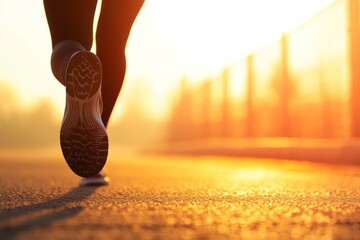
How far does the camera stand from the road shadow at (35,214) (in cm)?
109

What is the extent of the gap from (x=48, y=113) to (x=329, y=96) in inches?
2166

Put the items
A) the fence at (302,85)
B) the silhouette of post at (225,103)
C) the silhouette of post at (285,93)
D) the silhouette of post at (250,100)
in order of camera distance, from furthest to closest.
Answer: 1. the silhouette of post at (225,103)
2. the silhouette of post at (250,100)
3. the silhouette of post at (285,93)
4. the fence at (302,85)

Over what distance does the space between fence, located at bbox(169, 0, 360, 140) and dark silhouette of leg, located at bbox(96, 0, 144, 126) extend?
11.2ft

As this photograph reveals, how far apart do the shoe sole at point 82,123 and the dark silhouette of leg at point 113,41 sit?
1.59 feet

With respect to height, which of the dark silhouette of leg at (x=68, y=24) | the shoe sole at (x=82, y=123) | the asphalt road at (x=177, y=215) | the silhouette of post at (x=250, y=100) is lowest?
the asphalt road at (x=177, y=215)

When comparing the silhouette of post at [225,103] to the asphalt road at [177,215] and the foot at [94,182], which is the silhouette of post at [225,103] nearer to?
the foot at [94,182]

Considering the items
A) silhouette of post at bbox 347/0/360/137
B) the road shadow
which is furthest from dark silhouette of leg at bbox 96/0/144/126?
silhouette of post at bbox 347/0/360/137

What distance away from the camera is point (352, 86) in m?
5.36

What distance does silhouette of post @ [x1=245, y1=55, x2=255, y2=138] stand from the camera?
402 inches

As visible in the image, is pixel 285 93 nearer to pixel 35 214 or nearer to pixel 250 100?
pixel 250 100

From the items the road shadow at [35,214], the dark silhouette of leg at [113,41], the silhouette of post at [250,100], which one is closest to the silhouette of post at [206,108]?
the silhouette of post at [250,100]

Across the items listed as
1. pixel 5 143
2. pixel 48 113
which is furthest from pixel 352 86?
pixel 48 113

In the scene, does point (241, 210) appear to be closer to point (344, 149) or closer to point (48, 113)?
point (344, 149)

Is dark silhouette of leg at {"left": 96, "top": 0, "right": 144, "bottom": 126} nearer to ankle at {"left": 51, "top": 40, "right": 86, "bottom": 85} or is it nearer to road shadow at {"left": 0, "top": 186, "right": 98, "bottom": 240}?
ankle at {"left": 51, "top": 40, "right": 86, "bottom": 85}
